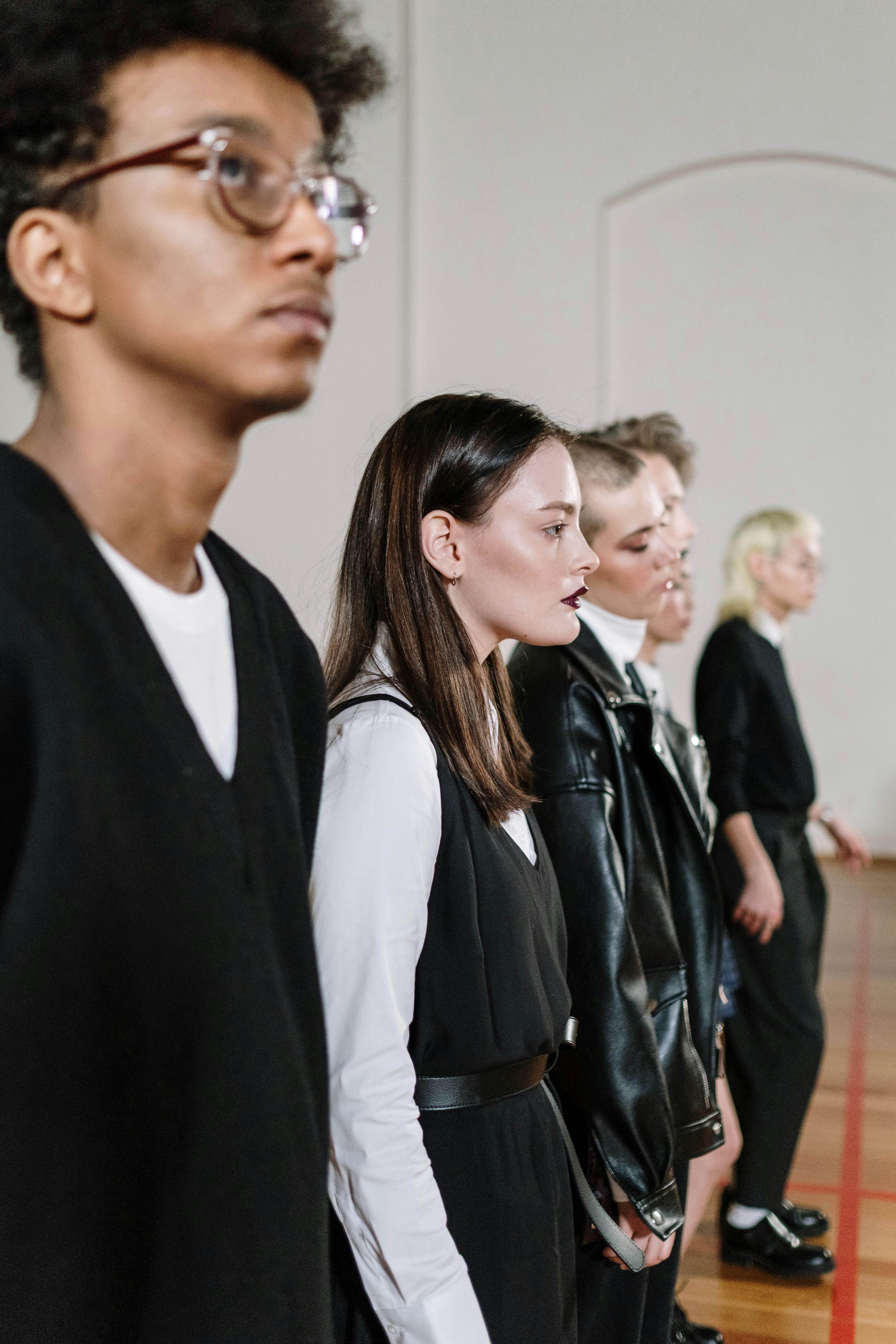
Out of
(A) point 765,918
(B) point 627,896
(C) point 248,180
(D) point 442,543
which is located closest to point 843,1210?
(A) point 765,918

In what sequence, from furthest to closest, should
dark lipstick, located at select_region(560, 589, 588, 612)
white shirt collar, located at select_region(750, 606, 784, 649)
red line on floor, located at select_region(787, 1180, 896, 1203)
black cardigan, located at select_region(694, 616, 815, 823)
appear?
white shirt collar, located at select_region(750, 606, 784, 649) → red line on floor, located at select_region(787, 1180, 896, 1203) → black cardigan, located at select_region(694, 616, 815, 823) → dark lipstick, located at select_region(560, 589, 588, 612)

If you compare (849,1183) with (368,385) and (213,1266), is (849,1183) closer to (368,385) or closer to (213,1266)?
(213,1266)

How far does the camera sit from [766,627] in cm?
381

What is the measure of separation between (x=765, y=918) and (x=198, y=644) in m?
2.67

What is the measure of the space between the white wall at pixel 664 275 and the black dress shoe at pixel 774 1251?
658 centimetres

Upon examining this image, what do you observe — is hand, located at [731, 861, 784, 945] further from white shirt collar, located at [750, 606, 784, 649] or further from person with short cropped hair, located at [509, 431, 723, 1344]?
person with short cropped hair, located at [509, 431, 723, 1344]

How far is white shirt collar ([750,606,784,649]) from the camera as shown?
3.77 m

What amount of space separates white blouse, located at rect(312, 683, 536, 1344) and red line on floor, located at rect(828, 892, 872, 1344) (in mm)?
2064

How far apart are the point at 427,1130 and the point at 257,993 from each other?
61 cm

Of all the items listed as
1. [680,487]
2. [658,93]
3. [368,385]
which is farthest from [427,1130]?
[658,93]

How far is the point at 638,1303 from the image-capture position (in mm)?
1991

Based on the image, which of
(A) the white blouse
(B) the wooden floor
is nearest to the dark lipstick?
(A) the white blouse

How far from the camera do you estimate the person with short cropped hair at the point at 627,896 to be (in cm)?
187

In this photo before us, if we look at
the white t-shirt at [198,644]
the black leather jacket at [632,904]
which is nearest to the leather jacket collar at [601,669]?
the black leather jacket at [632,904]
